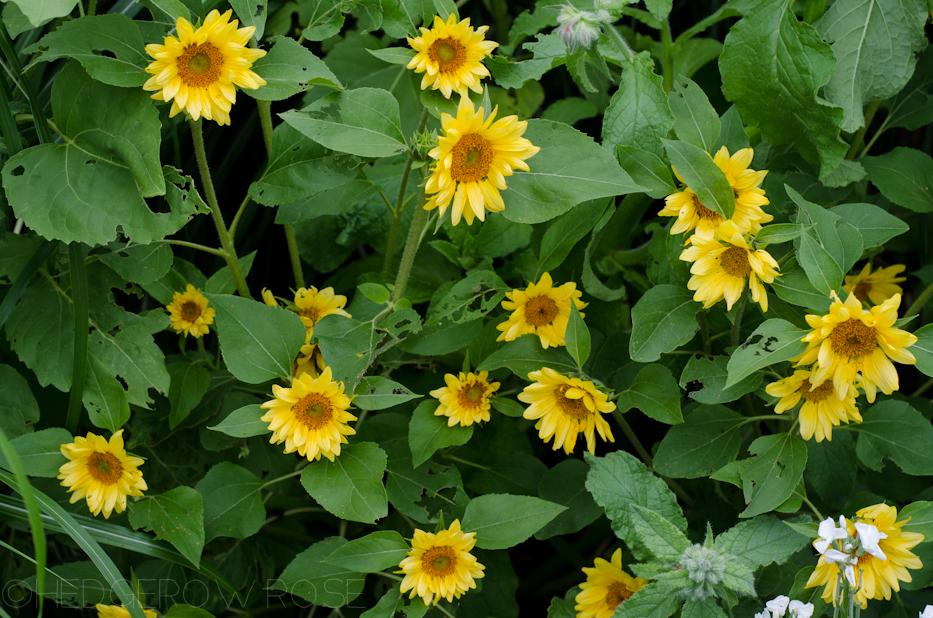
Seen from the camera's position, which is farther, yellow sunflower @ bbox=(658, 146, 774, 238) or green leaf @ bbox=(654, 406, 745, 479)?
green leaf @ bbox=(654, 406, 745, 479)

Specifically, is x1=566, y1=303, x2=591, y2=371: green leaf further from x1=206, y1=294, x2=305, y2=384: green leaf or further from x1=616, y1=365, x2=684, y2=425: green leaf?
x1=206, y1=294, x2=305, y2=384: green leaf

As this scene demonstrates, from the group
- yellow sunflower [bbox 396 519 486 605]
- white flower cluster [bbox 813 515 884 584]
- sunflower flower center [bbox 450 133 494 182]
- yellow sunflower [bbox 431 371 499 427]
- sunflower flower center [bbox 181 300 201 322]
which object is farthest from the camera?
sunflower flower center [bbox 181 300 201 322]

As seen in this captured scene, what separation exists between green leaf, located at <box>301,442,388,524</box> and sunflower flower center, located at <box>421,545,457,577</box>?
0.11m

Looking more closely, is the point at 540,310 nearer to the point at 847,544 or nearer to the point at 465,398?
the point at 465,398

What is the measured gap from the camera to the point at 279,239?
1626 mm

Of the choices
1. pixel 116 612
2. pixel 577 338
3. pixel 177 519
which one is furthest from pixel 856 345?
pixel 116 612

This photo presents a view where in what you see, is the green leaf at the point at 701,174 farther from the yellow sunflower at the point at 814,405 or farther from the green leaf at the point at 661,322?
the yellow sunflower at the point at 814,405

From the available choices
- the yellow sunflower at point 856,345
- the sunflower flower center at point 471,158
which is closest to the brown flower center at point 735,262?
the yellow sunflower at point 856,345

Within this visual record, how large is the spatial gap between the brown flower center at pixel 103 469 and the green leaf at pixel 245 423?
19 centimetres

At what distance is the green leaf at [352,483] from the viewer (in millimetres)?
912

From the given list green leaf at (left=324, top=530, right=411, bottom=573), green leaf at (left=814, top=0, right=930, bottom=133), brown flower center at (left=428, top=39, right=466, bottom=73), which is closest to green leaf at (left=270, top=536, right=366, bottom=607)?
green leaf at (left=324, top=530, right=411, bottom=573)

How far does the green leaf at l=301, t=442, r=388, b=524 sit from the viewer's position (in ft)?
2.99

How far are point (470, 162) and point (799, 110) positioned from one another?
1.73ft

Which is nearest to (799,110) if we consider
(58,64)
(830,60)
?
(830,60)
